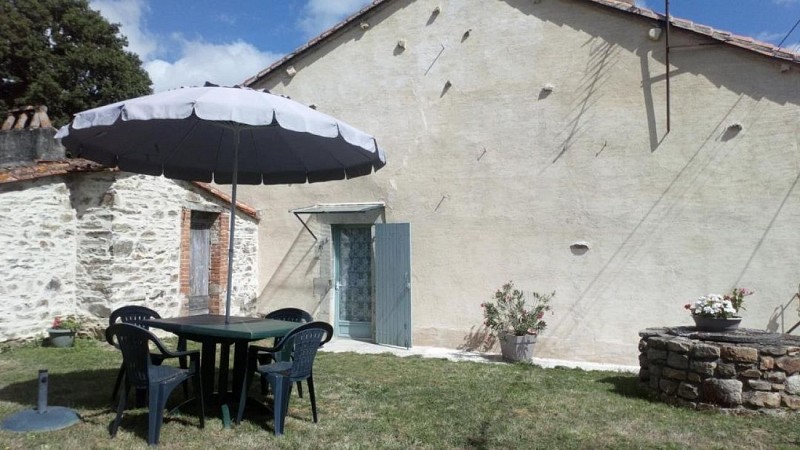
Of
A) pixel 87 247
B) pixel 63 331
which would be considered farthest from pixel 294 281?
pixel 63 331

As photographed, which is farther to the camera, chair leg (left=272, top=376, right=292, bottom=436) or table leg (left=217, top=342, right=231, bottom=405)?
table leg (left=217, top=342, right=231, bottom=405)

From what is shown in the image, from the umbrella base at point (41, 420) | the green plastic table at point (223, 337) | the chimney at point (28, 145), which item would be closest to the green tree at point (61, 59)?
→ the chimney at point (28, 145)

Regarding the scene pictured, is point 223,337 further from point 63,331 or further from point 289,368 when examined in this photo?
point 63,331

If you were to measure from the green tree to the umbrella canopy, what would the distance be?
1500cm

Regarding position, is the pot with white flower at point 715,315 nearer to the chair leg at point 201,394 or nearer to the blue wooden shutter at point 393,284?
the blue wooden shutter at point 393,284

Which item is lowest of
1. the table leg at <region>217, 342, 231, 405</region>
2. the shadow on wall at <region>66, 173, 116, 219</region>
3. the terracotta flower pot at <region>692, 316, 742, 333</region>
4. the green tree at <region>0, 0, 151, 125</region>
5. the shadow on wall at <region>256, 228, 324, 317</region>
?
the table leg at <region>217, 342, 231, 405</region>

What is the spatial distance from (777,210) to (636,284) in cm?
189

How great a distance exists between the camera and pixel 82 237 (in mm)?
7785

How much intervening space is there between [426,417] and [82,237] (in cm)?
582

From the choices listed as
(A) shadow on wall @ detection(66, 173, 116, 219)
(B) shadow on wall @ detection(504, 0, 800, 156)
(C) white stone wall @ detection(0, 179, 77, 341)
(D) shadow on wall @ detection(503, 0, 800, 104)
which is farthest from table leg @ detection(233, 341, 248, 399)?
(D) shadow on wall @ detection(503, 0, 800, 104)

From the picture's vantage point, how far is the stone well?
Answer: 4.89 meters

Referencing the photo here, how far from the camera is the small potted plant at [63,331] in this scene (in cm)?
722

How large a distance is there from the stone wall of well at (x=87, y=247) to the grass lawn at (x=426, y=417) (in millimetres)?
1009

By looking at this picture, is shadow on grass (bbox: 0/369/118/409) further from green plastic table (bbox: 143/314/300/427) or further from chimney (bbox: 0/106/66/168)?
chimney (bbox: 0/106/66/168)
